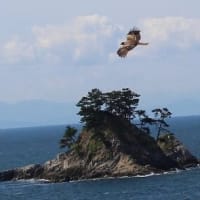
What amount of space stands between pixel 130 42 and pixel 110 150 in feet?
313

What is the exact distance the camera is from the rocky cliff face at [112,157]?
105 meters

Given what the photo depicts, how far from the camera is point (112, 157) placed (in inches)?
4151

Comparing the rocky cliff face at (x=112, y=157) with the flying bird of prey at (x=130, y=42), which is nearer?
the flying bird of prey at (x=130, y=42)

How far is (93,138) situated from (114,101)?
22.8 feet

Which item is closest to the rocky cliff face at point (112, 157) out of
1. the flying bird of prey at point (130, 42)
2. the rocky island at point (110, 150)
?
the rocky island at point (110, 150)

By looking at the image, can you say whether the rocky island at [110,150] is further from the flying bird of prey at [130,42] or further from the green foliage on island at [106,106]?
the flying bird of prey at [130,42]

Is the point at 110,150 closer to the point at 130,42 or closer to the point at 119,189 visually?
the point at 119,189

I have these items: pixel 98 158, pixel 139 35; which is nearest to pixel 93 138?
pixel 98 158

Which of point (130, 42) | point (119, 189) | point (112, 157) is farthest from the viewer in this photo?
point (112, 157)

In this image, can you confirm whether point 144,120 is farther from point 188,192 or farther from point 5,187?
point 188,192

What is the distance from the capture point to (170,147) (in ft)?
381

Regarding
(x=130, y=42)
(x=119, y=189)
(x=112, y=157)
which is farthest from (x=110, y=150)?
(x=130, y=42)

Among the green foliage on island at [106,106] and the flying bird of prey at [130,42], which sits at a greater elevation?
the green foliage on island at [106,106]

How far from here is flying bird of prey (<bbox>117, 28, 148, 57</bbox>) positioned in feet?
36.8
